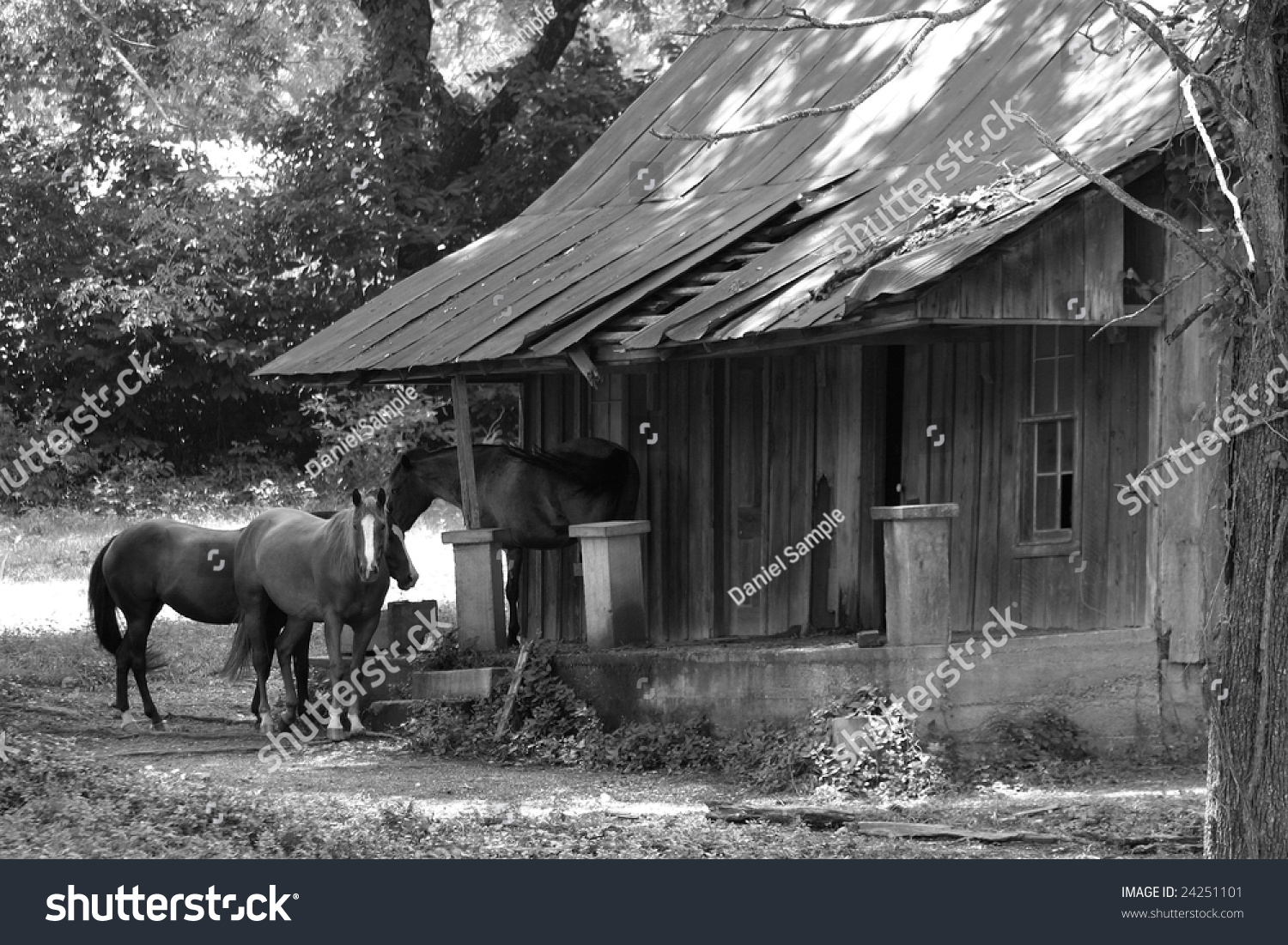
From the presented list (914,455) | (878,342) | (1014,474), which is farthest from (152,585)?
(1014,474)

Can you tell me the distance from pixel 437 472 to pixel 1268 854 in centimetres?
934

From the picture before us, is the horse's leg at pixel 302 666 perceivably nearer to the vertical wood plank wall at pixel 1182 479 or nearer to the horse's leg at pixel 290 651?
the horse's leg at pixel 290 651

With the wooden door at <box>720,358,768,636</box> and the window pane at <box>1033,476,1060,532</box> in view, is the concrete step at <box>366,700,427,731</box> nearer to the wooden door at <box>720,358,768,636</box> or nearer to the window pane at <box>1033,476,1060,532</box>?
the wooden door at <box>720,358,768,636</box>

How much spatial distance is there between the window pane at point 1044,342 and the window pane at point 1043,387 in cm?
6

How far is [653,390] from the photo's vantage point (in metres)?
15.7

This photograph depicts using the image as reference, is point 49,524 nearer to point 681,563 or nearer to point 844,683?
point 681,563

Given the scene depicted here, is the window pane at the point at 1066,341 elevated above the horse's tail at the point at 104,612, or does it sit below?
above

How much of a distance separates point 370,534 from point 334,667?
4.32ft

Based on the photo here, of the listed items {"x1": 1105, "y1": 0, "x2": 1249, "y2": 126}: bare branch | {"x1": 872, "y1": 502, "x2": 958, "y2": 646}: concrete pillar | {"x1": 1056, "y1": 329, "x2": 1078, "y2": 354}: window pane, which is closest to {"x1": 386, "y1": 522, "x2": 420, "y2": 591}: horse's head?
{"x1": 872, "y1": 502, "x2": 958, "y2": 646}: concrete pillar

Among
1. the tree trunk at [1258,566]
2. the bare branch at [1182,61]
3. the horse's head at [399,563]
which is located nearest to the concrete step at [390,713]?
the horse's head at [399,563]

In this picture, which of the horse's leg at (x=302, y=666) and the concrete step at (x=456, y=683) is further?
the horse's leg at (x=302, y=666)

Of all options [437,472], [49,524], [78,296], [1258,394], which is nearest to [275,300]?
[78,296]

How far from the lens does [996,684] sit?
11.6m

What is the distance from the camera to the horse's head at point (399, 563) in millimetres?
13766
